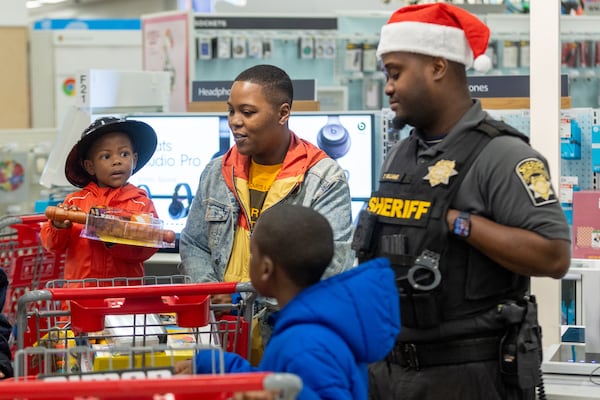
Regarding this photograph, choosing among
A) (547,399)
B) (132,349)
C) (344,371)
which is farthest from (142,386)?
(547,399)

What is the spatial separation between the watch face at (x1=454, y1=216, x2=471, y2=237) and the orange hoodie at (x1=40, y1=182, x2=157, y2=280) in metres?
1.64

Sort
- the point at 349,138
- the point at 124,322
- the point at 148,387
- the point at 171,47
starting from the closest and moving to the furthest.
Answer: the point at 148,387
the point at 124,322
the point at 349,138
the point at 171,47

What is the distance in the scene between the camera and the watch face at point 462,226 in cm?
251

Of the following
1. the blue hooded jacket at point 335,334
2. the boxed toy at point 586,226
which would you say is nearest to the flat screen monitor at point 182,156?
the boxed toy at point 586,226

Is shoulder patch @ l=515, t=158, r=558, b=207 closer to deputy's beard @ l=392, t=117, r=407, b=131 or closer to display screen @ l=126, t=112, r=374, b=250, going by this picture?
deputy's beard @ l=392, t=117, r=407, b=131

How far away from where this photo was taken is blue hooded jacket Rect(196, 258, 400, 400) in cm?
210

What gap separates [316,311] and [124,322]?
98 centimetres

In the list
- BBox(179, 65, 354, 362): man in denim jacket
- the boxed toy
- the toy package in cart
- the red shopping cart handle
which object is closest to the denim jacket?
BBox(179, 65, 354, 362): man in denim jacket

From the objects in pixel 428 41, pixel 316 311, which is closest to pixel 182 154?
pixel 428 41

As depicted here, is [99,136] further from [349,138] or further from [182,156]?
[349,138]

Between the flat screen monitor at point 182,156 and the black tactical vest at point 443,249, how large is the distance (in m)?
3.01

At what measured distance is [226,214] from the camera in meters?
3.54

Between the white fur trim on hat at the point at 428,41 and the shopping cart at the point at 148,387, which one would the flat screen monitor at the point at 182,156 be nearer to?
the white fur trim on hat at the point at 428,41

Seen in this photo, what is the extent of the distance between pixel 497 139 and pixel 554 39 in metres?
1.22
